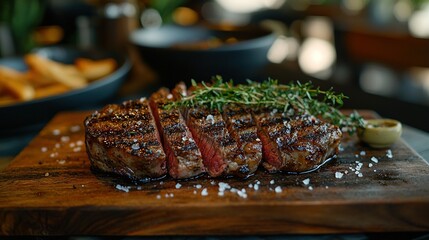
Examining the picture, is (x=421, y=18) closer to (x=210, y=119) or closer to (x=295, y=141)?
(x=295, y=141)

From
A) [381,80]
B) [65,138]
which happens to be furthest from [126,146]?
[381,80]

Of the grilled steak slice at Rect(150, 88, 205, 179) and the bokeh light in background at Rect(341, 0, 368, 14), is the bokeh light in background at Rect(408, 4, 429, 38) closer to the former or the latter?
the bokeh light in background at Rect(341, 0, 368, 14)

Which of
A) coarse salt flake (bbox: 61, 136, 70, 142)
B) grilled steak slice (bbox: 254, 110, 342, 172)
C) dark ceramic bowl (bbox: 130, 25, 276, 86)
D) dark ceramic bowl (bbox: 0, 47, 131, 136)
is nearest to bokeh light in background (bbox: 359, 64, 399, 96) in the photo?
dark ceramic bowl (bbox: 130, 25, 276, 86)

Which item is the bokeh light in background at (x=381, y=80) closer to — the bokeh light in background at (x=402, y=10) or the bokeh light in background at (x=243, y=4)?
the bokeh light in background at (x=402, y=10)

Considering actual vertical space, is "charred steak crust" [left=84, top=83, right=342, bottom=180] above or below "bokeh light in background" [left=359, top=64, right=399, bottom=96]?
above

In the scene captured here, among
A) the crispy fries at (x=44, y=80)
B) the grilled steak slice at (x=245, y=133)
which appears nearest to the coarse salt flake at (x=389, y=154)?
the grilled steak slice at (x=245, y=133)
